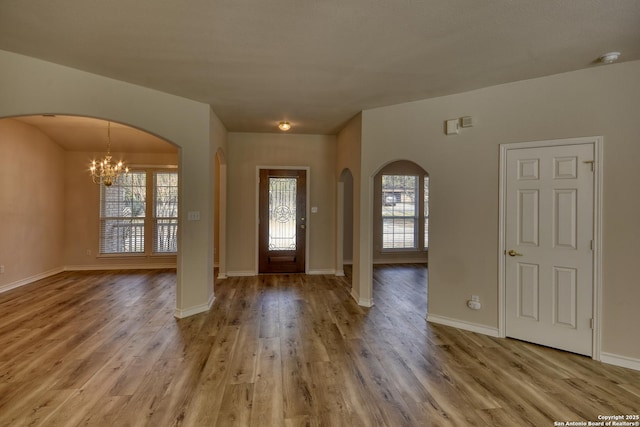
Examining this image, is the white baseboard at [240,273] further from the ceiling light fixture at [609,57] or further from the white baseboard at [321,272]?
the ceiling light fixture at [609,57]

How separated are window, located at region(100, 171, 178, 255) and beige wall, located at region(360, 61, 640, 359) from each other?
15.4 feet

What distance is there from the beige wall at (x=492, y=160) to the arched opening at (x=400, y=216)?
311 centimetres

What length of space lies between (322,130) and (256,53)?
9.78 feet

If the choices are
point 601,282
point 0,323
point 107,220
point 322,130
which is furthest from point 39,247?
point 601,282

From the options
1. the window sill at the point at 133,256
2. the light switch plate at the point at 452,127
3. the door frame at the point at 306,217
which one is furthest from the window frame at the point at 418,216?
the window sill at the point at 133,256

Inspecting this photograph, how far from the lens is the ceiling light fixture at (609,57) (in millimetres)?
2494

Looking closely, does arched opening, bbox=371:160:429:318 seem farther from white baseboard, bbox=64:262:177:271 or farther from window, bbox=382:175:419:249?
white baseboard, bbox=64:262:177:271

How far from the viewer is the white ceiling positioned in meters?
1.97

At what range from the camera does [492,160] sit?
3.29 m

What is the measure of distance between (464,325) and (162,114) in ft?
14.7

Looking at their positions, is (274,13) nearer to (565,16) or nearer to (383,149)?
(565,16)

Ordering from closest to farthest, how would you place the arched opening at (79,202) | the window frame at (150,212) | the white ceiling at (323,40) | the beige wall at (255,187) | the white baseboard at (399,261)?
the white ceiling at (323,40) < the arched opening at (79,202) < the beige wall at (255,187) < the window frame at (150,212) < the white baseboard at (399,261)

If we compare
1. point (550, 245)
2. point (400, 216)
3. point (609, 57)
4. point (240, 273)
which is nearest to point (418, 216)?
point (400, 216)

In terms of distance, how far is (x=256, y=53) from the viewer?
2.59 meters
